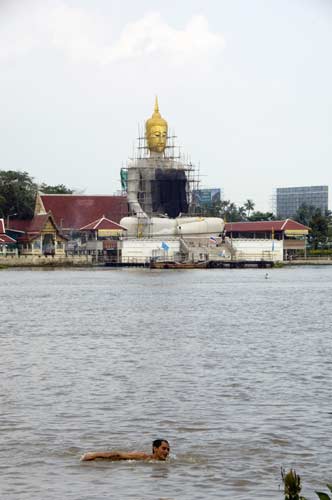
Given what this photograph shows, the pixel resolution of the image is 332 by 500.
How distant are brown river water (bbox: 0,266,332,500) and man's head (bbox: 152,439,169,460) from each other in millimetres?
144

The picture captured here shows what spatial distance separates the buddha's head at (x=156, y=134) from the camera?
116 m

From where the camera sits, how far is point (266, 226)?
115625mm

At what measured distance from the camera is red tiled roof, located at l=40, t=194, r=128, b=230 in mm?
114625

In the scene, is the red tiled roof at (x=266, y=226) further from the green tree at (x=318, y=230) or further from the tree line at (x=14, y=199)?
the tree line at (x=14, y=199)

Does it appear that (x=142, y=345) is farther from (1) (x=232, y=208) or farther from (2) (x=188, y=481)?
(1) (x=232, y=208)

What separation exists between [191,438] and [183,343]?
49.6 ft

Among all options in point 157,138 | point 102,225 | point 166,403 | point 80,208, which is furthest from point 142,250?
point 166,403

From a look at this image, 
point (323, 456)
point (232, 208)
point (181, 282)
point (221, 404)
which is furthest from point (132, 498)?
point (232, 208)

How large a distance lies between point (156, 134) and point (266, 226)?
1638cm

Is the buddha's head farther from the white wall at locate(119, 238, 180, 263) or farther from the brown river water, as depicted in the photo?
the brown river water

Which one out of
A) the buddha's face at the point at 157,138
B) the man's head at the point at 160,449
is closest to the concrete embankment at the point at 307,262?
the buddha's face at the point at 157,138

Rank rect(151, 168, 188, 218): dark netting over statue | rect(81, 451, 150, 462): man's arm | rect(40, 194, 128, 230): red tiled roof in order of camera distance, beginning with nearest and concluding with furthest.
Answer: rect(81, 451, 150, 462): man's arm < rect(151, 168, 188, 218): dark netting over statue < rect(40, 194, 128, 230): red tiled roof

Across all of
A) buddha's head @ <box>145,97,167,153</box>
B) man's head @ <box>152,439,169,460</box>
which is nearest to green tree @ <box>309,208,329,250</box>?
buddha's head @ <box>145,97,167,153</box>

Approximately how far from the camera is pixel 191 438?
16.8 meters
